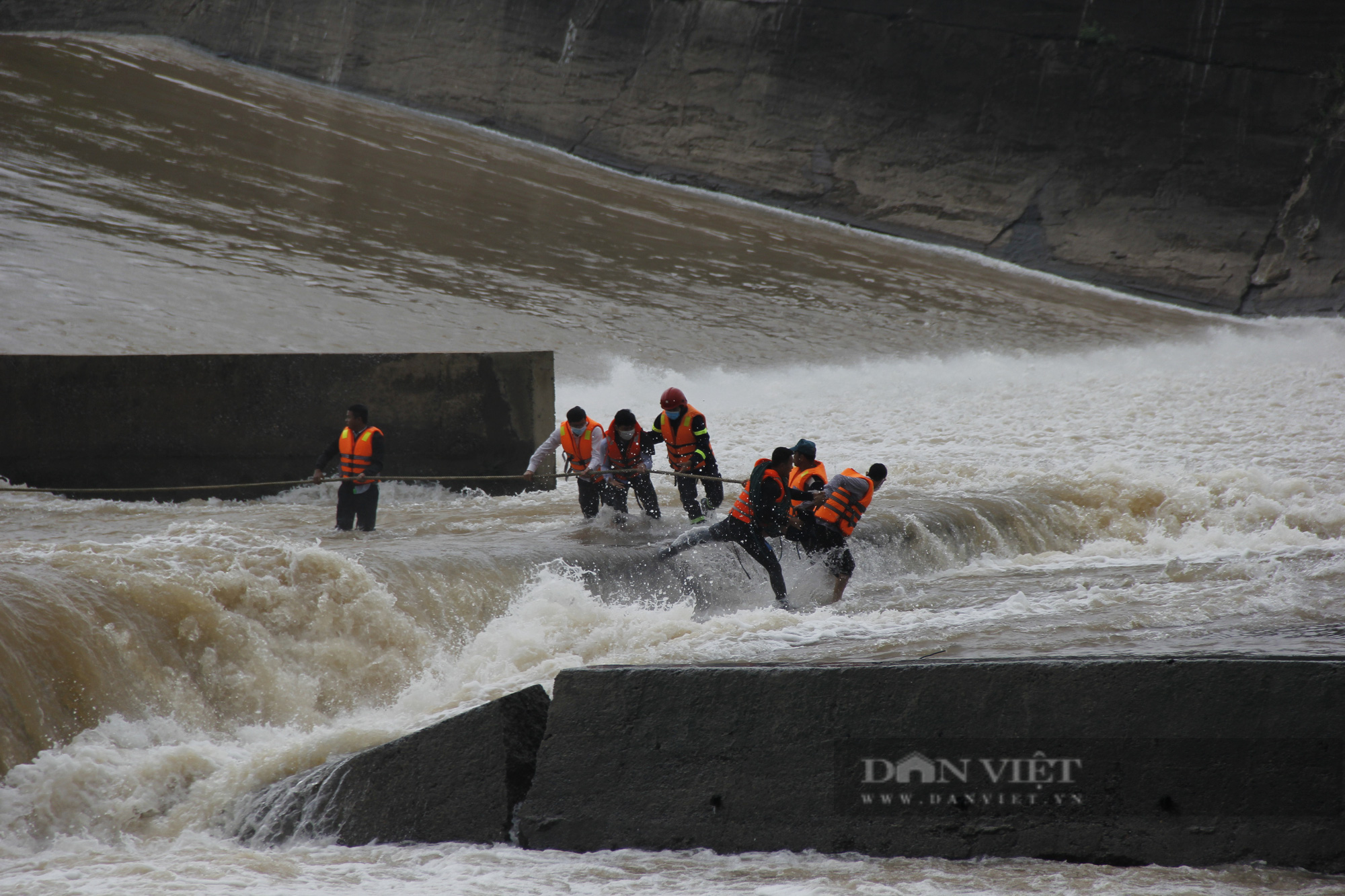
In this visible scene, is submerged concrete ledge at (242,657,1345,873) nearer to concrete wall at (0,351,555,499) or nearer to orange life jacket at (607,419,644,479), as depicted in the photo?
orange life jacket at (607,419,644,479)

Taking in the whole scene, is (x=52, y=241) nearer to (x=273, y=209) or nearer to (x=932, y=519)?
(x=273, y=209)

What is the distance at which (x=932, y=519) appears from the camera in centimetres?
1002

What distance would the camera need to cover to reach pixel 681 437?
9.40 m

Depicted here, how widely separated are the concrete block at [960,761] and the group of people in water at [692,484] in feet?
10.8

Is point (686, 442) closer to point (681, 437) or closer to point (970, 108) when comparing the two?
point (681, 437)

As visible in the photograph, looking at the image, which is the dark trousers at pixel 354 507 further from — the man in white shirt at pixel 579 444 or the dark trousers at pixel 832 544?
the dark trousers at pixel 832 544

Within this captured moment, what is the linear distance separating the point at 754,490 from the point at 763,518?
223 mm

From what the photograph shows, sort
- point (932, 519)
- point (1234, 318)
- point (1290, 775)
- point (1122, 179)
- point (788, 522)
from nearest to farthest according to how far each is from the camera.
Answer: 1. point (1290, 775)
2. point (788, 522)
3. point (932, 519)
4. point (1234, 318)
5. point (1122, 179)

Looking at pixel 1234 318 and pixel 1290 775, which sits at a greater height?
pixel 1234 318

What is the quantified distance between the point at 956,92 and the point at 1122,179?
4234 millimetres

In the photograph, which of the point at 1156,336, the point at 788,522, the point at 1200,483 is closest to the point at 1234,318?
the point at 1156,336

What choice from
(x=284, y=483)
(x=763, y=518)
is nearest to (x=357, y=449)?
Result: (x=284, y=483)

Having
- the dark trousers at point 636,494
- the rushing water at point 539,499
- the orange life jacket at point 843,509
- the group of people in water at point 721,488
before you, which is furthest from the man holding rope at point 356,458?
the orange life jacket at point 843,509

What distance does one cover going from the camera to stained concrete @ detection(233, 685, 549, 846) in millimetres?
4910
